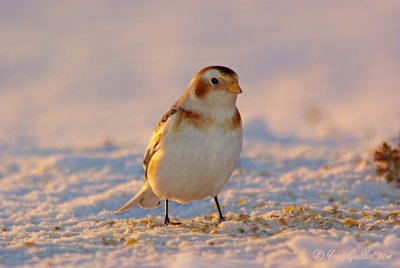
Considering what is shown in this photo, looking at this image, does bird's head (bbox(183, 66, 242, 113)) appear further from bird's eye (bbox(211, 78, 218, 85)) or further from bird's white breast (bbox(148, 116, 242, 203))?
bird's white breast (bbox(148, 116, 242, 203))

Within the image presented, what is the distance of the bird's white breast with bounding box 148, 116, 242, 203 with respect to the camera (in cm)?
505

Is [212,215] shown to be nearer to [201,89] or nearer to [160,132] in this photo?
[160,132]

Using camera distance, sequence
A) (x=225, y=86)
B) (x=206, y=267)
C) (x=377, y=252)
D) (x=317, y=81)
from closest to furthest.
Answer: (x=206, y=267)
(x=377, y=252)
(x=225, y=86)
(x=317, y=81)

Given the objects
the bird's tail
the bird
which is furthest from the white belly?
the bird's tail

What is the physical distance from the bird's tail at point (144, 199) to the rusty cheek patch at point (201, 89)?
3.48 feet

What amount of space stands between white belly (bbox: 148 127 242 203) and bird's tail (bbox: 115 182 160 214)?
22.3 inches

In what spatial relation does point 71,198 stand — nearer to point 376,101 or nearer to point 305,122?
point 305,122

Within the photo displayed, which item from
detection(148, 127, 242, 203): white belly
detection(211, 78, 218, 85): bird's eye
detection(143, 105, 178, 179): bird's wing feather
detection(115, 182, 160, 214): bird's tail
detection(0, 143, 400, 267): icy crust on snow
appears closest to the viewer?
detection(0, 143, 400, 267): icy crust on snow

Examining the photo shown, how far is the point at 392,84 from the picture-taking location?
15.9 meters

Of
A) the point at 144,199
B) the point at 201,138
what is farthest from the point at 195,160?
the point at 144,199

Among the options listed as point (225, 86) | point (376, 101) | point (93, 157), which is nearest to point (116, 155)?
point (93, 157)

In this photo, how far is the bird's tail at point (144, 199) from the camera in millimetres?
5953

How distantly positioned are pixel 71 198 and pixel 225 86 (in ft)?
9.43

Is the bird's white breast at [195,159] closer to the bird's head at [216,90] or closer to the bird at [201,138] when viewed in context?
the bird at [201,138]
